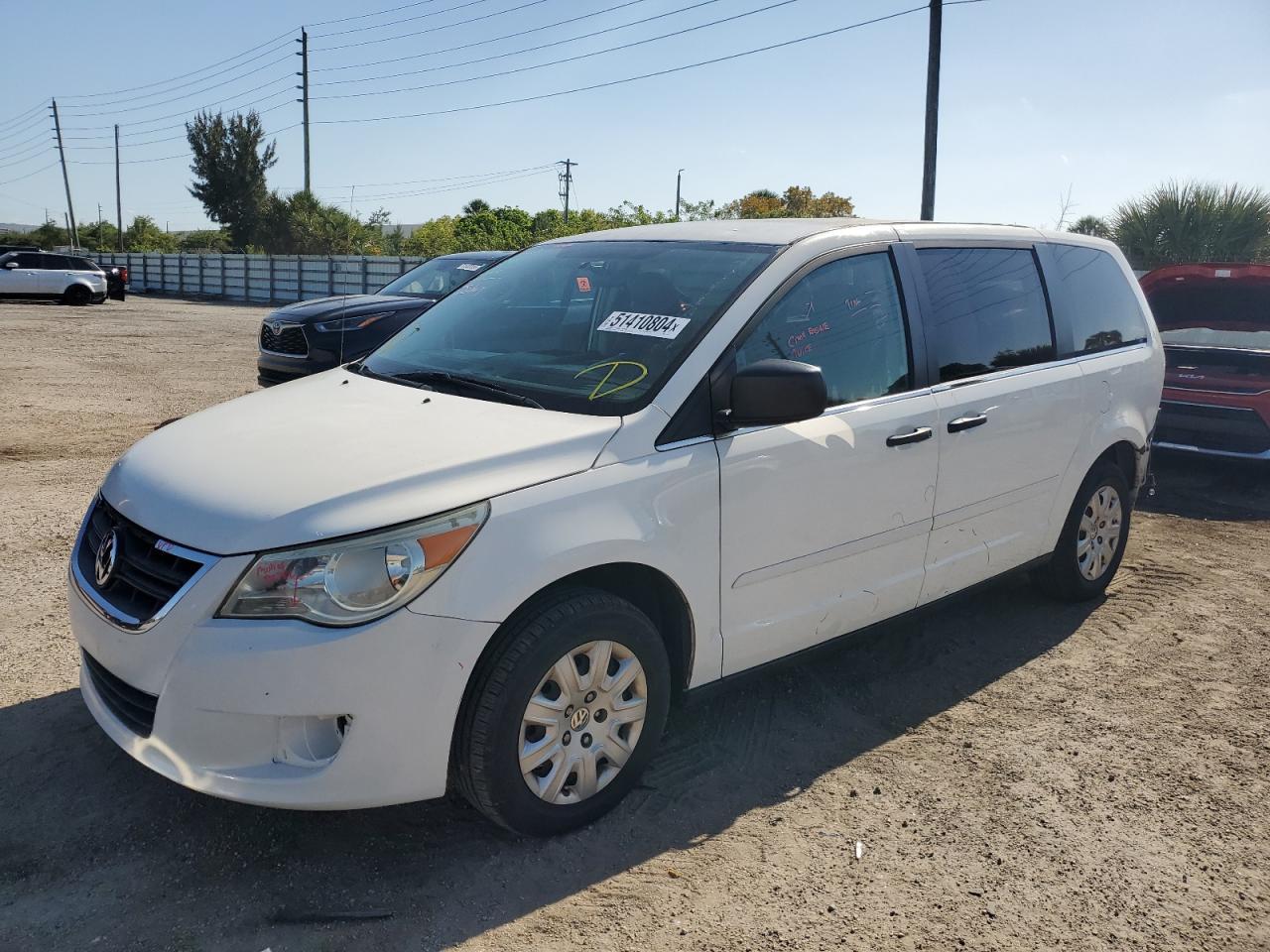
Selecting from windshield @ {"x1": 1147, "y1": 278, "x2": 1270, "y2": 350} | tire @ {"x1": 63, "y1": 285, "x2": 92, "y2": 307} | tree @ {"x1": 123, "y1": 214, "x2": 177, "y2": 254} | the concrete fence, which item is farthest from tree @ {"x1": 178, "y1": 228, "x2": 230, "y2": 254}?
windshield @ {"x1": 1147, "y1": 278, "x2": 1270, "y2": 350}

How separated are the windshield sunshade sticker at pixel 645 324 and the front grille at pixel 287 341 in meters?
6.74

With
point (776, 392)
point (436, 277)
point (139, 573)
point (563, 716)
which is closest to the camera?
point (139, 573)

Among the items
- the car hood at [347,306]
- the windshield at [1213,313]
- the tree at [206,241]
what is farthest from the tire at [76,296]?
the tree at [206,241]

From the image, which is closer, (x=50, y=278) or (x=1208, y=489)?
(x=1208, y=489)

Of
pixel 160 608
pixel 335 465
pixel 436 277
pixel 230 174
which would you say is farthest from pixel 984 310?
pixel 230 174

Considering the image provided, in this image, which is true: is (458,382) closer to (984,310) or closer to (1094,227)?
(984,310)

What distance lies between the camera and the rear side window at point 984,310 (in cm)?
409

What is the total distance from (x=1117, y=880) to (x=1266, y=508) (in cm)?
570

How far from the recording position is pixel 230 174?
2800 inches

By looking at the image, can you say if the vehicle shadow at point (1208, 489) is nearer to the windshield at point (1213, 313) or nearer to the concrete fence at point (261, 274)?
the windshield at point (1213, 313)

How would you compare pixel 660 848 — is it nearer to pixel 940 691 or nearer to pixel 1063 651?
pixel 940 691

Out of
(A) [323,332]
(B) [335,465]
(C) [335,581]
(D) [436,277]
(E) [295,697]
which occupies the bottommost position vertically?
(E) [295,697]

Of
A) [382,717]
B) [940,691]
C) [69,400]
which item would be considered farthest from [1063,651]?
[69,400]

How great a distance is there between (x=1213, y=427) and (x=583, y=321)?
6228 millimetres
